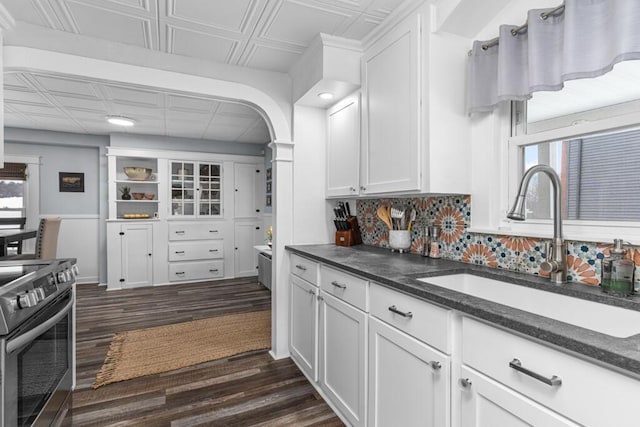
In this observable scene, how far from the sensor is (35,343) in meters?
1.33

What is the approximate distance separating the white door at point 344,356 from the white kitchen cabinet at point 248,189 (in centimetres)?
393

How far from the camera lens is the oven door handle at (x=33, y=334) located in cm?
113

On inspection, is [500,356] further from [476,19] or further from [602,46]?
[476,19]

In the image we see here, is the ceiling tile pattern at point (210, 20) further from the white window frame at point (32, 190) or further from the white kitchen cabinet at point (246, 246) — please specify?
the white window frame at point (32, 190)

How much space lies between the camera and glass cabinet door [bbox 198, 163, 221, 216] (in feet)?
17.9

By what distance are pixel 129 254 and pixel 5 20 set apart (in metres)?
3.74

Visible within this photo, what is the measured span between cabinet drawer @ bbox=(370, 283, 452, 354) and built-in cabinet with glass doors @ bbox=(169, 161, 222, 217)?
4.51 meters

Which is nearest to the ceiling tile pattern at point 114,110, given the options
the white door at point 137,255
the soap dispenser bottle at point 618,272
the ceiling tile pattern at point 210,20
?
the ceiling tile pattern at point 210,20

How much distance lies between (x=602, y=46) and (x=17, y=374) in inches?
93.7

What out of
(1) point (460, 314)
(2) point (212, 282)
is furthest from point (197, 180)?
(1) point (460, 314)

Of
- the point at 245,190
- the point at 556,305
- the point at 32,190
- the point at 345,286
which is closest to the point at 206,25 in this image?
the point at 345,286

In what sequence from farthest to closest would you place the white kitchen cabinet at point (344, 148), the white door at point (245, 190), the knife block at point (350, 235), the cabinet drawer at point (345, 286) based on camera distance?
the white door at point (245, 190) → the knife block at point (350, 235) → the white kitchen cabinet at point (344, 148) → the cabinet drawer at point (345, 286)

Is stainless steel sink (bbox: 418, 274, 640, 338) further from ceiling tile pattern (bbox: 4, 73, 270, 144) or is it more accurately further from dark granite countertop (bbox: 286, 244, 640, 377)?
ceiling tile pattern (bbox: 4, 73, 270, 144)

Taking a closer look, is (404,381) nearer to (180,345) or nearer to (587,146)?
(587,146)
